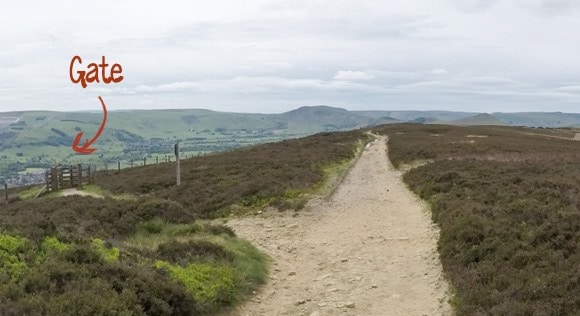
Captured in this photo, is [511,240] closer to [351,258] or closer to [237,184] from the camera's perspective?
[351,258]

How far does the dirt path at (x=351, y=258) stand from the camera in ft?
31.6

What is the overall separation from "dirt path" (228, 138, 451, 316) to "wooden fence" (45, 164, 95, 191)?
23638 millimetres

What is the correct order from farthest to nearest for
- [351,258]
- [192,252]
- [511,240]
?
[351,258]
[192,252]
[511,240]

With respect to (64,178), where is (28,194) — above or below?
below

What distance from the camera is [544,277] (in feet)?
27.7

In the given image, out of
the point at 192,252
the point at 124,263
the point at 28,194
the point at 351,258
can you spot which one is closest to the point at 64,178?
the point at 28,194

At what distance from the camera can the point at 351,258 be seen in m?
12.9

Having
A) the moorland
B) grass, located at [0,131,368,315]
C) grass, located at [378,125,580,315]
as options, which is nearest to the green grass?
grass, located at [0,131,368,315]

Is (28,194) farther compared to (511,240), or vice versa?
(28,194)

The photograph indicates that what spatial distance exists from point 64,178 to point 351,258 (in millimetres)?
31666

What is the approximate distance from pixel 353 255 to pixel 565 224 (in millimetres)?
5086

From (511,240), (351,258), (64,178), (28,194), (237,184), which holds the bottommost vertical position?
(28,194)

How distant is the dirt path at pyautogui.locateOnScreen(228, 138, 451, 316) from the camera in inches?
380

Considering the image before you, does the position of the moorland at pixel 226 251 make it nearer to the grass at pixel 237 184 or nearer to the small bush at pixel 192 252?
the small bush at pixel 192 252
